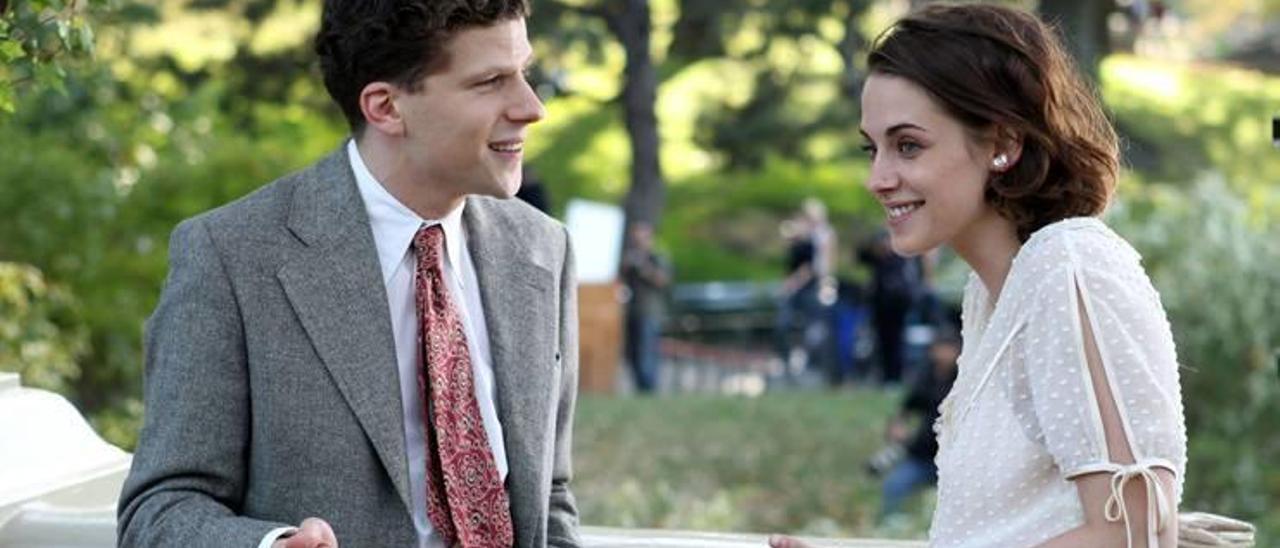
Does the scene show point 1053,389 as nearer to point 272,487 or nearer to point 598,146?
point 272,487

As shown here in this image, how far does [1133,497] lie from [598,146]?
26405mm

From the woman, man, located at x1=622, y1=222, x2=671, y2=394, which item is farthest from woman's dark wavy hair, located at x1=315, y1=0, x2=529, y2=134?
man, located at x1=622, y1=222, x2=671, y2=394

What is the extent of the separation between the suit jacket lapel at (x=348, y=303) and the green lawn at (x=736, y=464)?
255 inches

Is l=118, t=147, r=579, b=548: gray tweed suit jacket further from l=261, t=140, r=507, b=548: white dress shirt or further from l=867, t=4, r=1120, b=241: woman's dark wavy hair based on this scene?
l=867, t=4, r=1120, b=241: woman's dark wavy hair

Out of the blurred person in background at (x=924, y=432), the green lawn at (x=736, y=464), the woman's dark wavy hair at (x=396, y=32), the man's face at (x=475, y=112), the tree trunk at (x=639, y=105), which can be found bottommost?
the green lawn at (x=736, y=464)

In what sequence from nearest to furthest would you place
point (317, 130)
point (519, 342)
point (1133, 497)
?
1. point (1133, 497)
2. point (519, 342)
3. point (317, 130)

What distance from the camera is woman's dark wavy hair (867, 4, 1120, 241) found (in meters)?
2.65

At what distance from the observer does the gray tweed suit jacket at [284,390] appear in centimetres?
281

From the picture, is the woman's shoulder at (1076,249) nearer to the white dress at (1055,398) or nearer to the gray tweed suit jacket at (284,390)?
the white dress at (1055,398)

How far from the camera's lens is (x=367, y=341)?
2916 mm

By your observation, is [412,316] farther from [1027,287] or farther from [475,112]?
[1027,287]

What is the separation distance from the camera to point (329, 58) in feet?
9.79

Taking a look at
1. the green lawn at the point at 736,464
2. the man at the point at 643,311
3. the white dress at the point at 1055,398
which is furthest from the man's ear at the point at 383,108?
the man at the point at 643,311

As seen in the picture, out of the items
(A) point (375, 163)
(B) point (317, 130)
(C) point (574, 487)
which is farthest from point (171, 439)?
(B) point (317, 130)
